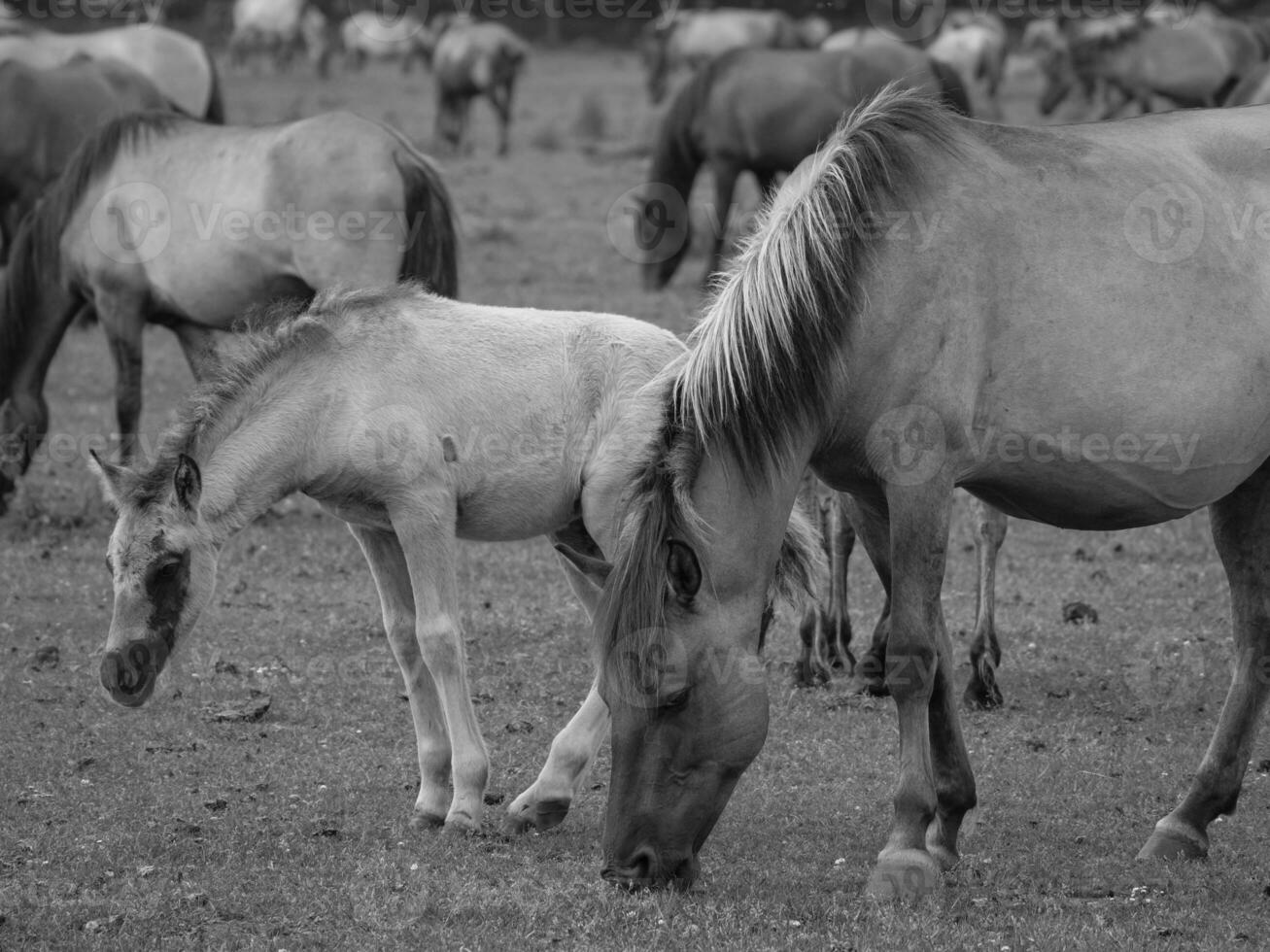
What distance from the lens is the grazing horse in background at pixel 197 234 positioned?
976 centimetres

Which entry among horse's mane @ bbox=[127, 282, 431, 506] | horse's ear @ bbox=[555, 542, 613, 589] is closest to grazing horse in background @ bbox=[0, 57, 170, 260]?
horse's mane @ bbox=[127, 282, 431, 506]

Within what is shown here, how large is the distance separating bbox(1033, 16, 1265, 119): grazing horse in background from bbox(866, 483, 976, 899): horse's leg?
70.6 ft

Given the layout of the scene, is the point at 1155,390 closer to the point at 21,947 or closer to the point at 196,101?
the point at 21,947

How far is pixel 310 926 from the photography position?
459cm

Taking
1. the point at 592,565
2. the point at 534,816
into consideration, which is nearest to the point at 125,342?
the point at 534,816

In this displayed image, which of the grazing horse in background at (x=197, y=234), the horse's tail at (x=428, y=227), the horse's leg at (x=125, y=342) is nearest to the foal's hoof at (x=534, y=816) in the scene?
the grazing horse in background at (x=197, y=234)

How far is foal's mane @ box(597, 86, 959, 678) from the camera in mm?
4461

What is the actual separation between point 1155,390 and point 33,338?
24.5ft

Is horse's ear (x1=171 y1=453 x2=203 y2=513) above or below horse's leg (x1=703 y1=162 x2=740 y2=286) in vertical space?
above

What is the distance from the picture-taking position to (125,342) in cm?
1037

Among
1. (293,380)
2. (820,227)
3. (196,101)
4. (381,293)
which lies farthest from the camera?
(196,101)

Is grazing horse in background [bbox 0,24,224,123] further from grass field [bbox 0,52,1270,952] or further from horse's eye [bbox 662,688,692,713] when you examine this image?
horse's eye [bbox 662,688,692,713]

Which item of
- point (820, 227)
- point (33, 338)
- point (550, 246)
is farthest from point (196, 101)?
point (820, 227)

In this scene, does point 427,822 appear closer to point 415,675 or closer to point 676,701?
point 415,675
